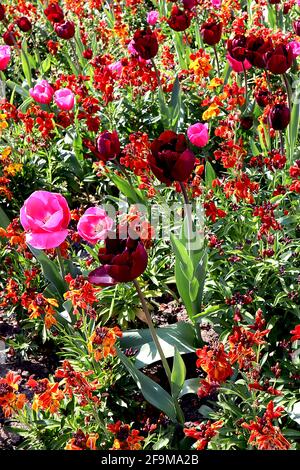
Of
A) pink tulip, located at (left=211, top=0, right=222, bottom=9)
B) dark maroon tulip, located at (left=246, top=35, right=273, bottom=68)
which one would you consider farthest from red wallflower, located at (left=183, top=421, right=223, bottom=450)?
pink tulip, located at (left=211, top=0, right=222, bottom=9)

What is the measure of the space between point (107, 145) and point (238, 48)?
2.68ft

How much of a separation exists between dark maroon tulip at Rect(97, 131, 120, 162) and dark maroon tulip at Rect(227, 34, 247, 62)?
77 centimetres

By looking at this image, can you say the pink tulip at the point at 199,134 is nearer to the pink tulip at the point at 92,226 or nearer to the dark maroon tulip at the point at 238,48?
the dark maroon tulip at the point at 238,48

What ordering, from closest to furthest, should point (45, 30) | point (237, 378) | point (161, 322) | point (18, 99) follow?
point (237, 378) → point (161, 322) → point (18, 99) → point (45, 30)

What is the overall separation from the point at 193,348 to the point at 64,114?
159cm

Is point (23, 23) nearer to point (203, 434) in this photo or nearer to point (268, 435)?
point (203, 434)

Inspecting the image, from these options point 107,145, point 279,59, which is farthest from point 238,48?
A: point 107,145

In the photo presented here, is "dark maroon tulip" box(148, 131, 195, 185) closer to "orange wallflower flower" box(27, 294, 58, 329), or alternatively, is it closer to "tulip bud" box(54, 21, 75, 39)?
"orange wallflower flower" box(27, 294, 58, 329)

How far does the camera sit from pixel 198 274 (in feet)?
7.24

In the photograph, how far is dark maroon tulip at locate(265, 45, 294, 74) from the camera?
246cm

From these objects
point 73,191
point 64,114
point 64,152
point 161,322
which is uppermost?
point 64,114
